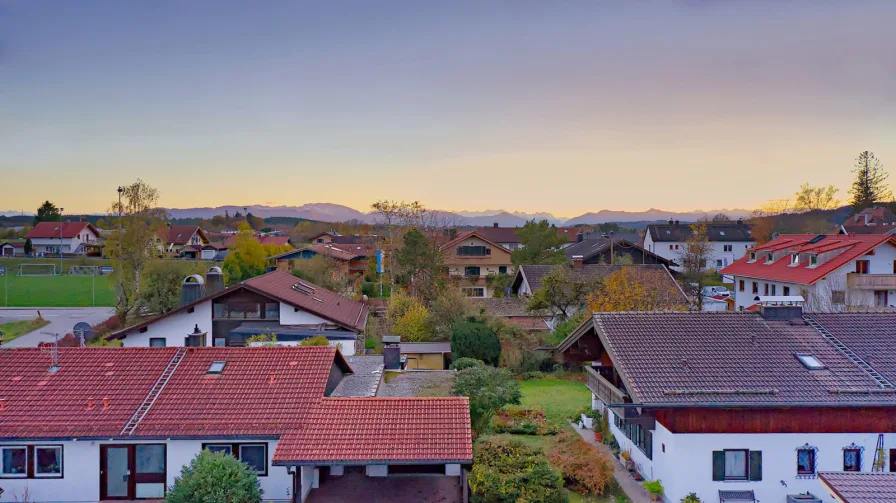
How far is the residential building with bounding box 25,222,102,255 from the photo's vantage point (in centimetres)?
9300

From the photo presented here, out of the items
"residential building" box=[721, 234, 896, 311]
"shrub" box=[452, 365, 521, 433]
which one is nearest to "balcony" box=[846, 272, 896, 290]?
"residential building" box=[721, 234, 896, 311]

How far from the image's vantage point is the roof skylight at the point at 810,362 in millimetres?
15453

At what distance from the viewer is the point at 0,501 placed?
13953mm

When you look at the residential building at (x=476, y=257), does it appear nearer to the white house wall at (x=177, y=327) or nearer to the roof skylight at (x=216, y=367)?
the white house wall at (x=177, y=327)

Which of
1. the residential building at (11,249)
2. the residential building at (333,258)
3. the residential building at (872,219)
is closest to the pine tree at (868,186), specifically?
the residential building at (872,219)

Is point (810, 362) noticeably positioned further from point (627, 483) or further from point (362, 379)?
point (362, 379)

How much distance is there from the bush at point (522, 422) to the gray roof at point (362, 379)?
14.8 feet

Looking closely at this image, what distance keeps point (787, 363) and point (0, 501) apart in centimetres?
1880

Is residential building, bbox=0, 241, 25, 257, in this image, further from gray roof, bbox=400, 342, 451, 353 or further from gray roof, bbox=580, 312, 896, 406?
gray roof, bbox=580, 312, 896, 406

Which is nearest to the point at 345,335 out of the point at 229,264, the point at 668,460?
the point at 668,460

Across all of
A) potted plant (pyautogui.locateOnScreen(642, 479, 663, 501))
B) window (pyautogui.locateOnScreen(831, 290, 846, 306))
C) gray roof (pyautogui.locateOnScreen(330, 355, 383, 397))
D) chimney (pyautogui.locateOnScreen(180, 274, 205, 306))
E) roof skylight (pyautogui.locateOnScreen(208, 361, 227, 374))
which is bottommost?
potted plant (pyautogui.locateOnScreen(642, 479, 663, 501))

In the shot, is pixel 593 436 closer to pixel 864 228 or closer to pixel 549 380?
pixel 549 380

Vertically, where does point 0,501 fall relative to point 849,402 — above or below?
below

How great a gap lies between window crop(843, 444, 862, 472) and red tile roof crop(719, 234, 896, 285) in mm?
26481
